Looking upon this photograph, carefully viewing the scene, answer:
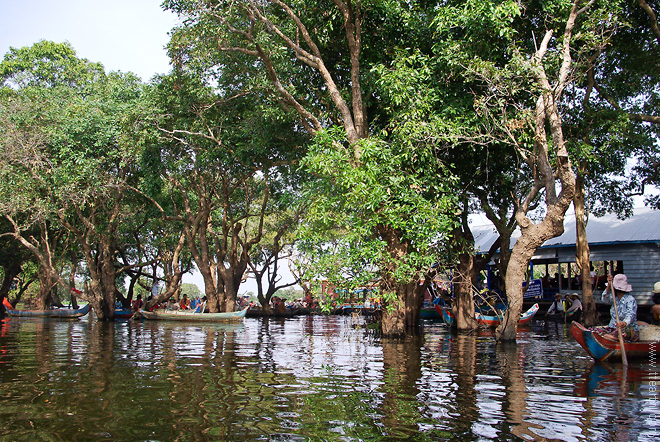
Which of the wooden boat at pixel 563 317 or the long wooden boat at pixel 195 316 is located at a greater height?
the long wooden boat at pixel 195 316

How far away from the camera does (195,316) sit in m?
24.1

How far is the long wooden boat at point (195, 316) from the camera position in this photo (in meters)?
23.7

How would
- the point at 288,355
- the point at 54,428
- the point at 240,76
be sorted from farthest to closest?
1. the point at 240,76
2. the point at 288,355
3. the point at 54,428

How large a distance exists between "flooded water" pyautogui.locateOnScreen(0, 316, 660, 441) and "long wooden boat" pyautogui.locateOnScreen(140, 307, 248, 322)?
11.7m

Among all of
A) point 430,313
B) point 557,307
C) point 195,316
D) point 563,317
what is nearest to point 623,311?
point 557,307

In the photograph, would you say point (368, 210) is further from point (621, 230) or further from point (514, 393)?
point (621, 230)

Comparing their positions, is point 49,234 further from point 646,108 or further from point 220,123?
point 646,108

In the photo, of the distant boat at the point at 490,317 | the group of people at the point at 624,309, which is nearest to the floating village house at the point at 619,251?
the distant boat at the point at 490,317

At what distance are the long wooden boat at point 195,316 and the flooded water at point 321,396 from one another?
1167 cm

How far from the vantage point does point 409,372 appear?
894cm

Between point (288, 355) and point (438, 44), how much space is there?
8.56 meters

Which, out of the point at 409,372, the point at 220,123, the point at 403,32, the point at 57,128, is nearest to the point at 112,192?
the point at 57,128

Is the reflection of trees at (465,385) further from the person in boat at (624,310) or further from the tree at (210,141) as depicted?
the tree at (210,141)

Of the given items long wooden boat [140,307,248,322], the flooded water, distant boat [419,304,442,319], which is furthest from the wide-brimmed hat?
distant boat [419,304,442,319]
